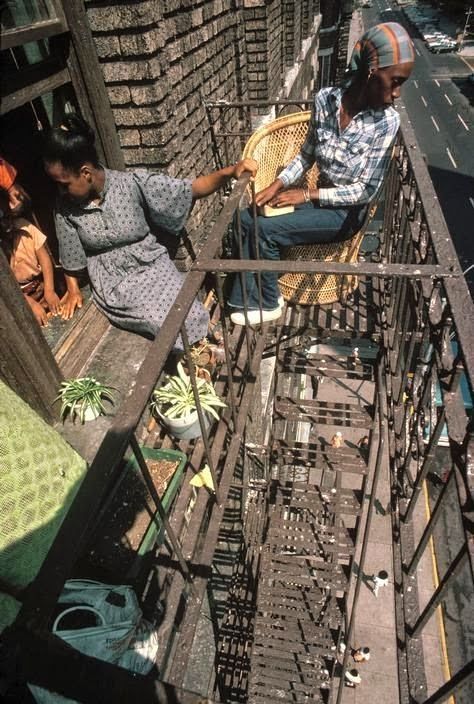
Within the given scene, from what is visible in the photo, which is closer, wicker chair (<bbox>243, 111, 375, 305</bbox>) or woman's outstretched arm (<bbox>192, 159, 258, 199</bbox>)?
woman's outstretched arm (<bbox>192, 159, 258, 199</bbox>)

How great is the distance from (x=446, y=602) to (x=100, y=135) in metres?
13.6

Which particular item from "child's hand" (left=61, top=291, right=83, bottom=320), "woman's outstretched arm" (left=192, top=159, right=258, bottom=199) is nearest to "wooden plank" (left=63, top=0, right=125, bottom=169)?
"woman's outstretched arm" (left=192, top=159, right=258, bottom=199)

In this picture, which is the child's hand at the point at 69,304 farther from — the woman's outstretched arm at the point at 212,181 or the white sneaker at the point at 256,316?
the white sneaker at the point at 256,316

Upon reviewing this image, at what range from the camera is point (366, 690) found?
905cm

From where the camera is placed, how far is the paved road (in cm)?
2680

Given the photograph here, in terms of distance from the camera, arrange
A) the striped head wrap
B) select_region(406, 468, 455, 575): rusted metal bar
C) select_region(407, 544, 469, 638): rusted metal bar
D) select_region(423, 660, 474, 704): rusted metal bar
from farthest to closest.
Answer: the striped head wrap
select_region(406, 468, 455, 575): rusted metal bar
select_region(407, 544, 469, 638): rusted metal bar
select_region(423, 660, 474, 704): rusted metal bar

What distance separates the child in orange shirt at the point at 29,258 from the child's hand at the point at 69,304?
51 millimetres

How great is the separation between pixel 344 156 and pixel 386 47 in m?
0.66

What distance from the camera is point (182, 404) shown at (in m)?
2.87

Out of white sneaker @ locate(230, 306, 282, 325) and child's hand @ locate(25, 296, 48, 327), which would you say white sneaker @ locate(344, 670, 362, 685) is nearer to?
white sneaker @ locate(230, 306, 282, 325)

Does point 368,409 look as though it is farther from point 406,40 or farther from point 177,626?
point 406,40

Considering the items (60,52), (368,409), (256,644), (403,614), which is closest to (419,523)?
(256,644)

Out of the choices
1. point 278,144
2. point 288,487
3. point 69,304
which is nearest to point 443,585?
point 69,304

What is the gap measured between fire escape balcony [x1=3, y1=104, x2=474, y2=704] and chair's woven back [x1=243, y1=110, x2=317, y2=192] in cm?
79
